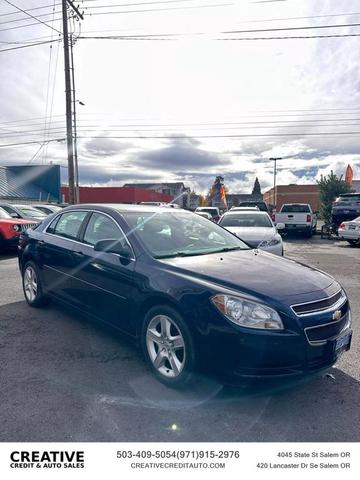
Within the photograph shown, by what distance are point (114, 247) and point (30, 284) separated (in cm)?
232

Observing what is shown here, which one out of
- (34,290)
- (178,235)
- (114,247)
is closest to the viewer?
(114,247)

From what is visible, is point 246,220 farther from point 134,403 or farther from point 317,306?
point 134,403

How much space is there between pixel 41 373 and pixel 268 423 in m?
2.05

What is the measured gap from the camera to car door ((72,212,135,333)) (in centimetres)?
335

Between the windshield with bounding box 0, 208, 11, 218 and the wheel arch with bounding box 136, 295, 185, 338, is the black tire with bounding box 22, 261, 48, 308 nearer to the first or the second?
the wheel arch with bounding box 136, 295, 185, 338

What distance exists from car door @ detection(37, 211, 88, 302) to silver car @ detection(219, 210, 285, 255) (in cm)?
396

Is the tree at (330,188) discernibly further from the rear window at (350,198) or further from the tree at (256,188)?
the tree at (256,188)

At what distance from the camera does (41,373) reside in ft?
10.6

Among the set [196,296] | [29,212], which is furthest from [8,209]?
[196,296]

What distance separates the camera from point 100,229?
402 centimetres

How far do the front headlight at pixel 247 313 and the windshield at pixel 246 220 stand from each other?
698 cm

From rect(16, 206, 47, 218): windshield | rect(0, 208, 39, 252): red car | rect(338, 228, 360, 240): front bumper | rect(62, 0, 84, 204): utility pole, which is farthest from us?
rect(62, 0, 84, 204): utility pole

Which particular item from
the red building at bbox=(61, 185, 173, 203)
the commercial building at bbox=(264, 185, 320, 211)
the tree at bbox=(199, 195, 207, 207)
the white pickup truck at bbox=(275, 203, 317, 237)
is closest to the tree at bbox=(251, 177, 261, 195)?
the tree at bbox=(199, 195, 207, 207)
